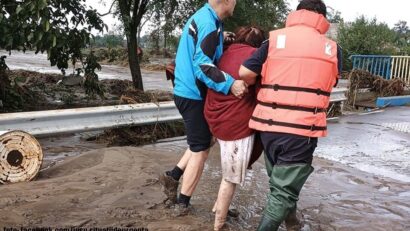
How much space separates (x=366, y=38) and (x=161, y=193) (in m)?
24.0

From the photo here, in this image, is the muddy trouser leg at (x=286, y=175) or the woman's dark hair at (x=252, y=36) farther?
the woman's dark hair at (x=252, y=36)

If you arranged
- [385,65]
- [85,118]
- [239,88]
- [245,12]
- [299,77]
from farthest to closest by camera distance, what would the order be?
[385,65] < [245,12] < [85,118] < [239,88] < [299,77]

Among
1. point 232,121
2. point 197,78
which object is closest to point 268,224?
point 232,121

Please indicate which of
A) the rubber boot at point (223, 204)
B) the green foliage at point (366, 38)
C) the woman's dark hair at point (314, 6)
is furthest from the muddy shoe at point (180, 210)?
the green foliage at point (366, 38)

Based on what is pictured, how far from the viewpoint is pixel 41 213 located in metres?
3.87

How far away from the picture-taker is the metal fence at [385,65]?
14.9 meters

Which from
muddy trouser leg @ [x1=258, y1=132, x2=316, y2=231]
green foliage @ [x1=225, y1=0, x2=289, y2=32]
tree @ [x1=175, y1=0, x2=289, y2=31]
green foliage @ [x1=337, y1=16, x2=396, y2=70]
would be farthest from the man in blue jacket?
green foliage @ [x1=337, y1=16, x2=396, y2=70]

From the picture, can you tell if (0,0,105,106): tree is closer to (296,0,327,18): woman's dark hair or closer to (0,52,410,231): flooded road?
(0,52,410,231): flooded road

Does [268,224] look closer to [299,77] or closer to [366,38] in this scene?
[299,77]

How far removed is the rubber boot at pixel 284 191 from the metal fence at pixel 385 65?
39.4 ft

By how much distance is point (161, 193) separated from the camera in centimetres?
461

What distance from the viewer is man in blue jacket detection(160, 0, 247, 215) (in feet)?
12.1

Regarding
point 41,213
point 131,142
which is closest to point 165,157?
point 131,142

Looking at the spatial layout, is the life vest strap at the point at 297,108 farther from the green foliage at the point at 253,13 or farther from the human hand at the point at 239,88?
the green foliage at the point at 253,13
